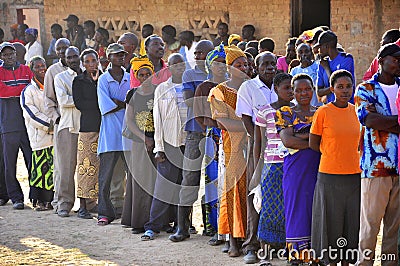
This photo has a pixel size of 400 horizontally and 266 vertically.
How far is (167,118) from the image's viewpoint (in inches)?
296

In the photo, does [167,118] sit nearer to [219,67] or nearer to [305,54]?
[219,67]

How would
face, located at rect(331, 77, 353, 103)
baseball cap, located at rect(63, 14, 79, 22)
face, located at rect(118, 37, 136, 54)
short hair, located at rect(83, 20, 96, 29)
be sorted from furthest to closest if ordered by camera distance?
baseball cap, located at rect(63, 14, 79, 22) < short hair, located at rect(83, 20, 96, 29) < face, located at rect(118, 37, 136, 54) < face, located at rect(331, 77, 353, 103)

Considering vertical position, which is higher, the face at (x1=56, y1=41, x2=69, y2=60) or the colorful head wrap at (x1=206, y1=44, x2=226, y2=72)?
the face at (x1=56, y1=41, x2=69, y2=60)

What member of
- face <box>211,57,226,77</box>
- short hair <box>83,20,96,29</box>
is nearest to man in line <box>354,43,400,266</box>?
face <box>211,57,226,77</box>

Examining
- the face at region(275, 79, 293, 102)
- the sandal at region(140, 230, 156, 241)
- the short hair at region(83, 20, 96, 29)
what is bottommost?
the sandal at region(140, 230, 156, 241)

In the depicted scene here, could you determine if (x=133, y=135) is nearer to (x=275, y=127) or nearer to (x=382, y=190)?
(x=275, y=127)

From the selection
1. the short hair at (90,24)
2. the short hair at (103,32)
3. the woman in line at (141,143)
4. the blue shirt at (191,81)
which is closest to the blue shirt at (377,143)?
the blue shirt at (191,81)

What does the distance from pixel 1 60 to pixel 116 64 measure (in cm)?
214

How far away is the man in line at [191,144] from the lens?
24.0 ft

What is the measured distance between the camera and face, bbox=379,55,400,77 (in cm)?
564

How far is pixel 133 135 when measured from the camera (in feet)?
25.8

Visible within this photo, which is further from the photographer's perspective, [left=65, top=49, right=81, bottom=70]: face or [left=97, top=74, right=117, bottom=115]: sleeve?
[left=65, top=49, right=81, bottom=70]: face

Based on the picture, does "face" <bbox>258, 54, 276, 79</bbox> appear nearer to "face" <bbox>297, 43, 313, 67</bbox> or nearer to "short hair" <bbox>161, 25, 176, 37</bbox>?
"face" <bbox>297, 43, 313, 67</bbox>

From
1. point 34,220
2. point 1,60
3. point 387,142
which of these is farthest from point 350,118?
point 1,60
